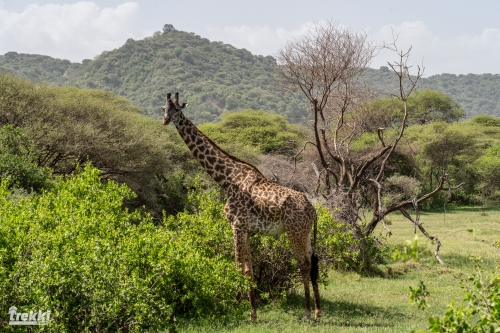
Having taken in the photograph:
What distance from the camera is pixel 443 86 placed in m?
177

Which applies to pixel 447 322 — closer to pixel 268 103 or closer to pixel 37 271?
pixel 37 271

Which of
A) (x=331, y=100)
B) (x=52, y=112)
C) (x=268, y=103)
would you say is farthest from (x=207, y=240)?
(x=268, y=103)

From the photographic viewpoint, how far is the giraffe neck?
842 centimetres

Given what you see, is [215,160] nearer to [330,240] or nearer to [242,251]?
[242,251]

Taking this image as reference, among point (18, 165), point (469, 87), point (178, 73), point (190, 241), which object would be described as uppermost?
point (469, 87)

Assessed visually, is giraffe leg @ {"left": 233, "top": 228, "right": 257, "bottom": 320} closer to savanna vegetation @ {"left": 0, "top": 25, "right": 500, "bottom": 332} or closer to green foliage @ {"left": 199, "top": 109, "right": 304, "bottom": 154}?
savanna vegetation @ {"left": 0, "top": 25, "right": 500, "bottom": 332}

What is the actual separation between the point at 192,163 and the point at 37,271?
24.5m

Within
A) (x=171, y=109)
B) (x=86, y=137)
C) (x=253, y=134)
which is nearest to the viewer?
(x=171, y=109)

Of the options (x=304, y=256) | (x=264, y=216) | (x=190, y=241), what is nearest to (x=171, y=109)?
(x=190, y=241)

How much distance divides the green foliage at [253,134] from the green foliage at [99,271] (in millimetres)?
27659

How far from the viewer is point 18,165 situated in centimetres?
1511

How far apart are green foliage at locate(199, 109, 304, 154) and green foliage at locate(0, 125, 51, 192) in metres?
19.6

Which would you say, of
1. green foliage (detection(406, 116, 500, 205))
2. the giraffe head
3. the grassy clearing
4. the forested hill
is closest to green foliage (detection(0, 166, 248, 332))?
the grassy clearing

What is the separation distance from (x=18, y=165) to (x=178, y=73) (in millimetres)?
82053
